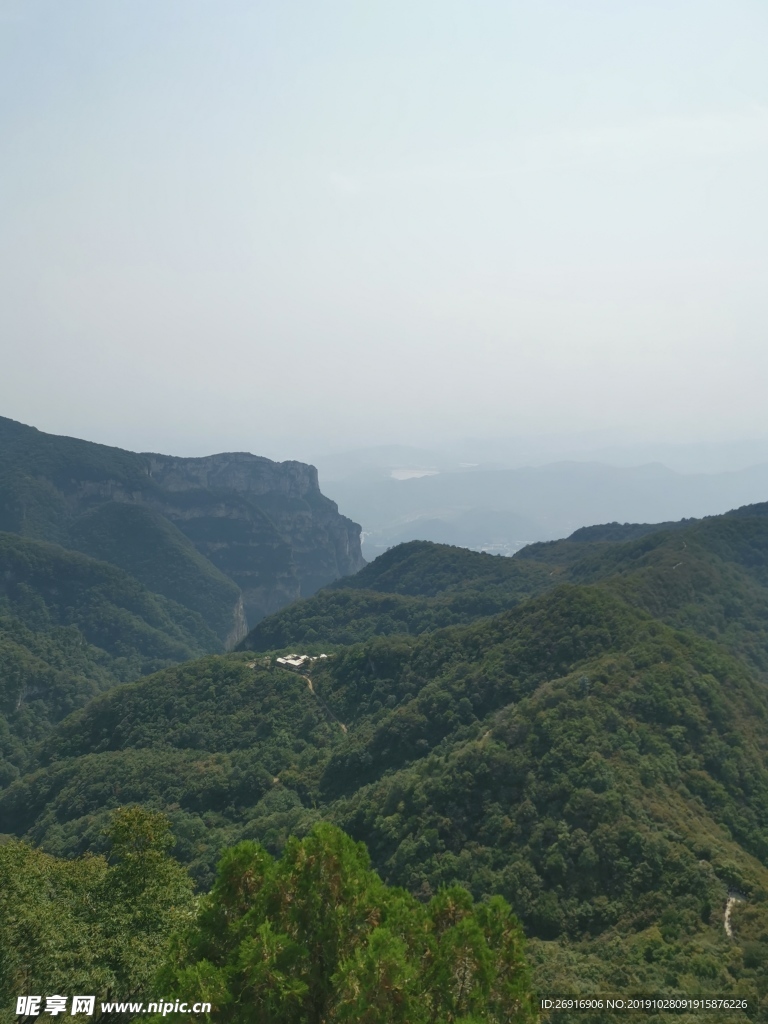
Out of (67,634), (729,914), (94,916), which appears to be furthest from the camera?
(67,634)

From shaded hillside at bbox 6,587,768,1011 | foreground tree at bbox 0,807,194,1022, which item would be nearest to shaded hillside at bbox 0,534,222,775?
shaded hillside at bbox 6,587,768,1011

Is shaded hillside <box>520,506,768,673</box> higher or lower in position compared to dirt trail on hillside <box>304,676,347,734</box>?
higher

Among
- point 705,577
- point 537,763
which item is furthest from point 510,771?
point 705,577

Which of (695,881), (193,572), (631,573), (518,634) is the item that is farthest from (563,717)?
(193,572)

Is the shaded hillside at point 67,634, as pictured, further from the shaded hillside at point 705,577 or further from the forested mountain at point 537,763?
the shaded hillside at point 705,577

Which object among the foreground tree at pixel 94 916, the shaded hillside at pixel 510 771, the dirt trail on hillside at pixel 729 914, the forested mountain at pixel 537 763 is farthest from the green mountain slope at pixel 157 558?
the dirt trail on hillside at pixel 729 914

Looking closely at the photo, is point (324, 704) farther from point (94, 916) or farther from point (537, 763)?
point (94, 916)

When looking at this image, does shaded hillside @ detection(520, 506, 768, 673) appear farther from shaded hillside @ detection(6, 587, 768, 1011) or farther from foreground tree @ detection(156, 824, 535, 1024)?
foreground tree @ detection(156, 824, 535, 1024)
